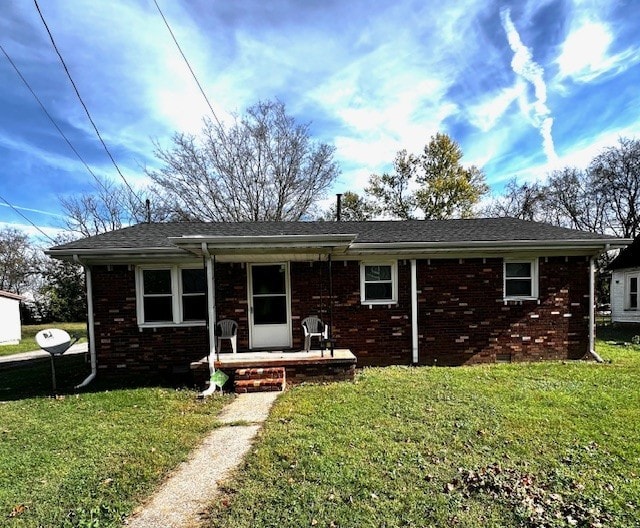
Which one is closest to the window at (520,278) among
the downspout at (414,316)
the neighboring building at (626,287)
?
the downspout at (414,316)

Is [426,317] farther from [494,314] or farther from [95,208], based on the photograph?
[95,208]

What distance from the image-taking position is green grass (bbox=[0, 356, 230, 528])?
303 cm

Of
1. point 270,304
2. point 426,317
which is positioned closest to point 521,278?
point 426,317

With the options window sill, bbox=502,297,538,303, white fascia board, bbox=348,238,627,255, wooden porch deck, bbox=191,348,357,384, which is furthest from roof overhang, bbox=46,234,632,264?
wooden porch deck, bbox=191,348,357,384

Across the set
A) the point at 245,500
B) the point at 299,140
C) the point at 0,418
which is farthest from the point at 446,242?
the point at 299,140

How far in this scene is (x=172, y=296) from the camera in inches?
318

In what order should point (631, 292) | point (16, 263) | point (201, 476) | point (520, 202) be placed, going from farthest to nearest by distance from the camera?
point (16, 263)
point (520, 202)
point (631, 292)
point (201, 476)

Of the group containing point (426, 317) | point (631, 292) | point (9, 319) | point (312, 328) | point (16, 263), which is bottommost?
point (9, 319)

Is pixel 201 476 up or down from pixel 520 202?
down

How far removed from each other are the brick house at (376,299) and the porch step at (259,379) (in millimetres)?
1359

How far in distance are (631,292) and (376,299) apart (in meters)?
13.7

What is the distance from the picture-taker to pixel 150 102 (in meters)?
10.4

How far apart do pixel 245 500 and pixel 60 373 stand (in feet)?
26.1

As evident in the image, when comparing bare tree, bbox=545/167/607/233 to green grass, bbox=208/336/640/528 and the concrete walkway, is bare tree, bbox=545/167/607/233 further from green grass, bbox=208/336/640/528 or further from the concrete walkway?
the concrete walkway
